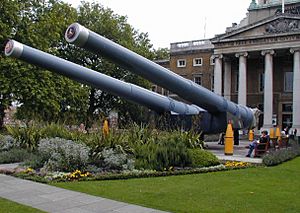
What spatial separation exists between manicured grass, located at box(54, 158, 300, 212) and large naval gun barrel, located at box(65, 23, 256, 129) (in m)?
4.90

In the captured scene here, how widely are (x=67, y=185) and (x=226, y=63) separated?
48.0 metres

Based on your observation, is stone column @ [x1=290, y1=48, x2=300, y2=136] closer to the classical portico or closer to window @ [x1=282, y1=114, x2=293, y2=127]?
the classical portico

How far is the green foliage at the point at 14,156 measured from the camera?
1642 centimetres

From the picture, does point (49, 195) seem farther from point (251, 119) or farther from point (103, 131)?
point (251, 119)

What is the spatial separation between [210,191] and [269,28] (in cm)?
4380

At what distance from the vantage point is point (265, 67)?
1996 inches

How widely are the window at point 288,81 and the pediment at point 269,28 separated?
7.14 m

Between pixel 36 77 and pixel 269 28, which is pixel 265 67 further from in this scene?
pixel 36 77

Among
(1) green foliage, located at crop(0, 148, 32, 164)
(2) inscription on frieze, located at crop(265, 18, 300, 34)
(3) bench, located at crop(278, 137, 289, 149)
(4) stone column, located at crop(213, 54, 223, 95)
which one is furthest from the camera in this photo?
(4) stone column, located at crop(213, 54, 223, 95)

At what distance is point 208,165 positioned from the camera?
15.0 metres


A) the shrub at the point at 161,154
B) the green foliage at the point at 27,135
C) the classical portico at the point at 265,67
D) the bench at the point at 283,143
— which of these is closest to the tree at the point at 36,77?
the green foliage at the point at 27,135

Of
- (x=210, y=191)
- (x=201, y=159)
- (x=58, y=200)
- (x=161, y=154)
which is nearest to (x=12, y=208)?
(x=58, y=200)

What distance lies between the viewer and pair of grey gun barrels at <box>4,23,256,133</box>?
47.3ft

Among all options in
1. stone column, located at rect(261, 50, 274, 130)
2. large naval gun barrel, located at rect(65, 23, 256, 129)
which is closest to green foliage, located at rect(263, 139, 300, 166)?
large naval gun barrel, located at rect(65, 23, 256, 129)
